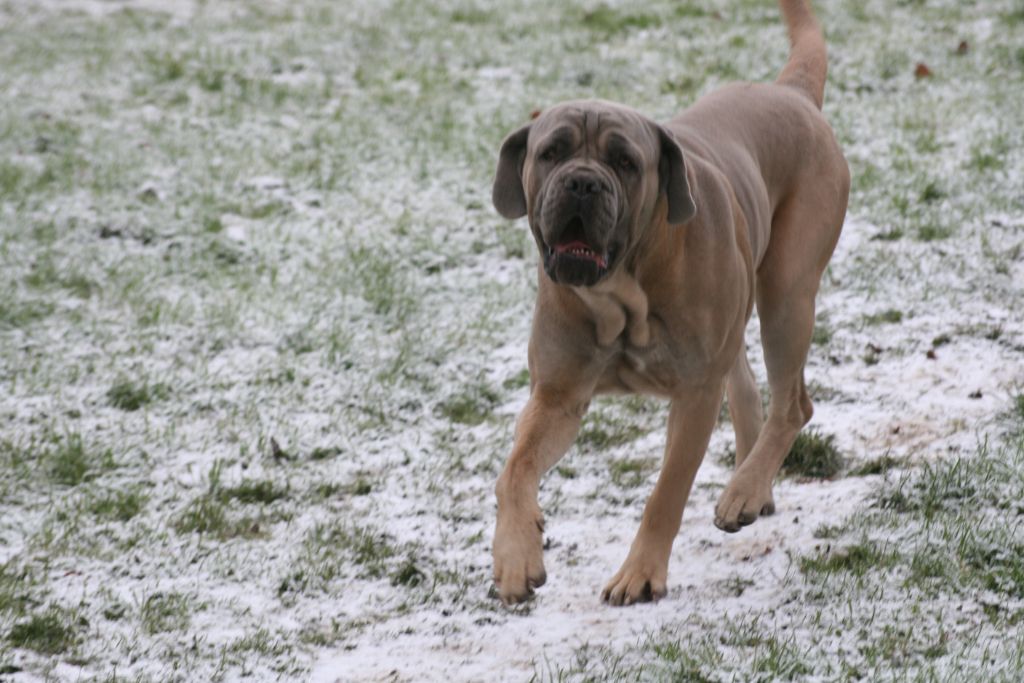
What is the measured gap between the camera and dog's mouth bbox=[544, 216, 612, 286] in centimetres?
354

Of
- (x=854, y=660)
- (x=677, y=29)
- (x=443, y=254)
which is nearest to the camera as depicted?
(x=854, y=660)

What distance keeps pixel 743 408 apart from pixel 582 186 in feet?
5.23

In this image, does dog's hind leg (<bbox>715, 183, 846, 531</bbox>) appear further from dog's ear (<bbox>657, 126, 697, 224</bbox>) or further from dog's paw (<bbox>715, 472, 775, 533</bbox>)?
dog's ear (<bbox>657, 126, 697, 224</bbox>)

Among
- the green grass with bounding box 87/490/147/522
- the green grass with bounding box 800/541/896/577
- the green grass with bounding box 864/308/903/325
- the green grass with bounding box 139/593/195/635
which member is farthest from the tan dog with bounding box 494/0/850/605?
the green grass with bounding box 87/490/147/522

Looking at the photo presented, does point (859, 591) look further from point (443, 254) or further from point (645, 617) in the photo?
point (443, 254)

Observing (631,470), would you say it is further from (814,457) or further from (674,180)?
(674,180)

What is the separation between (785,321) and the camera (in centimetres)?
444

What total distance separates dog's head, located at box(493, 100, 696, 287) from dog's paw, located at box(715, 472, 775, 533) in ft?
3.59

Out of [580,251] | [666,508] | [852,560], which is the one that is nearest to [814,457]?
[852,560]

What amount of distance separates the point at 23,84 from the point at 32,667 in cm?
669

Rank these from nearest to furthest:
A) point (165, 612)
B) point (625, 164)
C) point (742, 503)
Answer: point (625, 164), point (165, 612), point (742, 503)

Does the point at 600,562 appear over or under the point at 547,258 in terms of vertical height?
under

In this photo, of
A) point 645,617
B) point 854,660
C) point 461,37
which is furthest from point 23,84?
point 854,660

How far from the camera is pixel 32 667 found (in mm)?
3635
